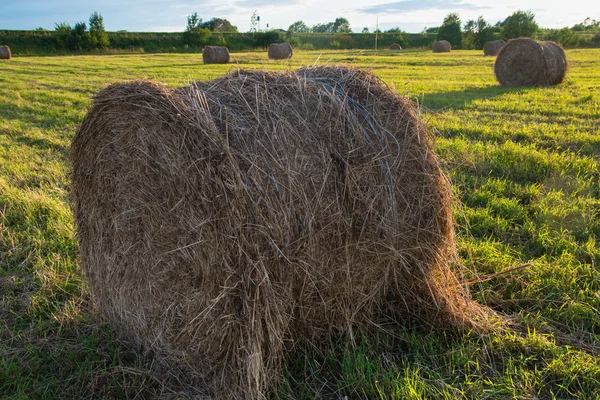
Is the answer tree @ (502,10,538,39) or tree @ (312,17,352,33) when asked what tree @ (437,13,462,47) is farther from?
tree @ (312,17,352,33)

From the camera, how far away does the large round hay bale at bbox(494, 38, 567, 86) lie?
1458 centimetres

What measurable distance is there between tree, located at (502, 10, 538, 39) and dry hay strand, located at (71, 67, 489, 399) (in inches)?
2372

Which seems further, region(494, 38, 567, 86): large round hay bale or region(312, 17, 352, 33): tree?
region(312, 17, 352, 33): tree

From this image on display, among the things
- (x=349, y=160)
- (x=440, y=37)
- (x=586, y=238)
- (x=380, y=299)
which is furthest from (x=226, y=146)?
(x=440, y=37)

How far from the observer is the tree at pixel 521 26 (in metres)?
54.4

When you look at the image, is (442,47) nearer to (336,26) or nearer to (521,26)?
(521,26)

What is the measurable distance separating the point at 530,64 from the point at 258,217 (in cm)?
1549

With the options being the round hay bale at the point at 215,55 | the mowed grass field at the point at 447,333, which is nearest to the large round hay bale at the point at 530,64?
the mowed grass field at the point at 447,333

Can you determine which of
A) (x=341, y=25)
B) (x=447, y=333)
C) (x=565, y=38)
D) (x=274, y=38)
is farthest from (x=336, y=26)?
(x=447, y=333)

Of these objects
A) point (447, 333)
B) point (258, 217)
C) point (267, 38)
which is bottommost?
point (447, 333)

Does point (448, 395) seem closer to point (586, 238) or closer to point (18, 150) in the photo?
point (586, 238)

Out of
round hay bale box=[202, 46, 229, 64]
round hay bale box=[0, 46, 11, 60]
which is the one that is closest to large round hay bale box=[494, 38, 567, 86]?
round hay bale box=[202, 46, 229, 64]

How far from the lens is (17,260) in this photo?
13.3 ft

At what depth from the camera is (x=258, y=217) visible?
7.75 ft
